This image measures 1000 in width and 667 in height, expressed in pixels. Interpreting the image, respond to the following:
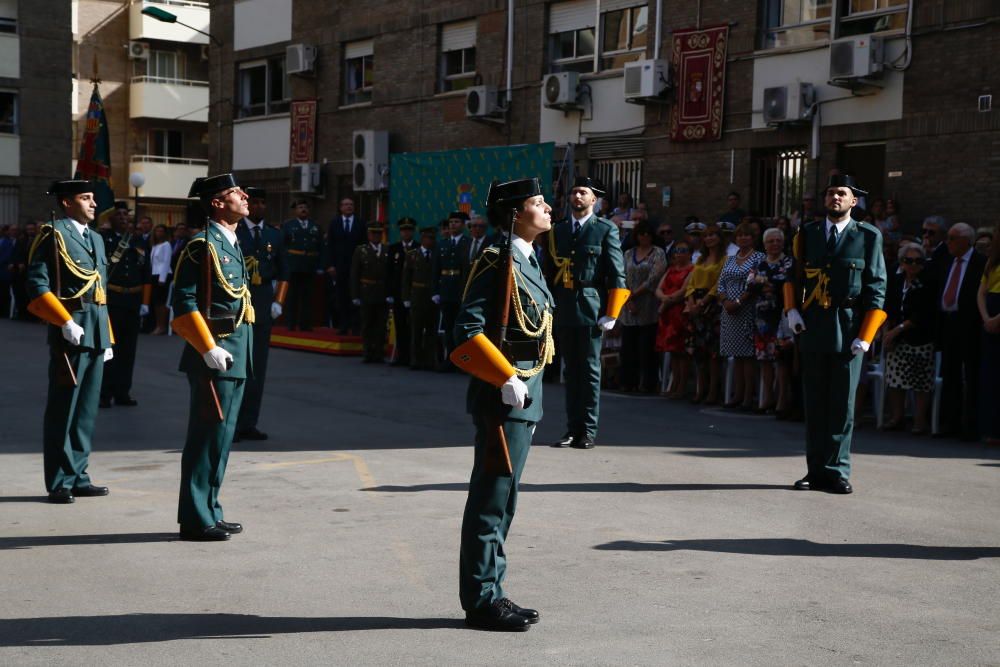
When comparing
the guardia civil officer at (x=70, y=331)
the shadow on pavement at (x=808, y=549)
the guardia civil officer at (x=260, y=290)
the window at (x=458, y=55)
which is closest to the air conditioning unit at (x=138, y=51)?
the window at (x=458, y=55)

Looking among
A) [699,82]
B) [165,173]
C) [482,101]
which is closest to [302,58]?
[482,101]

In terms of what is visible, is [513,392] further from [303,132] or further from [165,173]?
[165,173]

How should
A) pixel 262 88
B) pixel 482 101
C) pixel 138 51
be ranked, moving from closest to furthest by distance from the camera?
pixel 482 101 → pixel 262 88 → pixel 138 51

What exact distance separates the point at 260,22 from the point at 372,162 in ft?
21.4

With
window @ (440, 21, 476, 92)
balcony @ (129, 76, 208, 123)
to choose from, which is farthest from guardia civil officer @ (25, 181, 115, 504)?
balcony @ (129, 76, 208, 123)

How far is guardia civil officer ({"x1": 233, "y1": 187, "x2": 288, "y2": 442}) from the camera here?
10.9m

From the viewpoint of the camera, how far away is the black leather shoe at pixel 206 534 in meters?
7.11

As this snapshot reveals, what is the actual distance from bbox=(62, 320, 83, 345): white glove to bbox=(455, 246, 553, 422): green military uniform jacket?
142 inches

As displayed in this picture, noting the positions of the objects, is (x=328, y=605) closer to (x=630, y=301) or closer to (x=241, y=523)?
(x=241, y=523)

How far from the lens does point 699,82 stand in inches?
757

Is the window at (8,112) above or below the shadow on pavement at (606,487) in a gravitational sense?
above

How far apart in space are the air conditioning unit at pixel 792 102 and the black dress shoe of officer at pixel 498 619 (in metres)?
13.4

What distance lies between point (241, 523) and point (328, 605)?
6.25ft

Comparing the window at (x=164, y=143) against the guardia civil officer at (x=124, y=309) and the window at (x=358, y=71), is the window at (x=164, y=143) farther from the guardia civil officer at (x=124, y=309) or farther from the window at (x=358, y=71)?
the guardia civil officer at (x=124, y=309)
